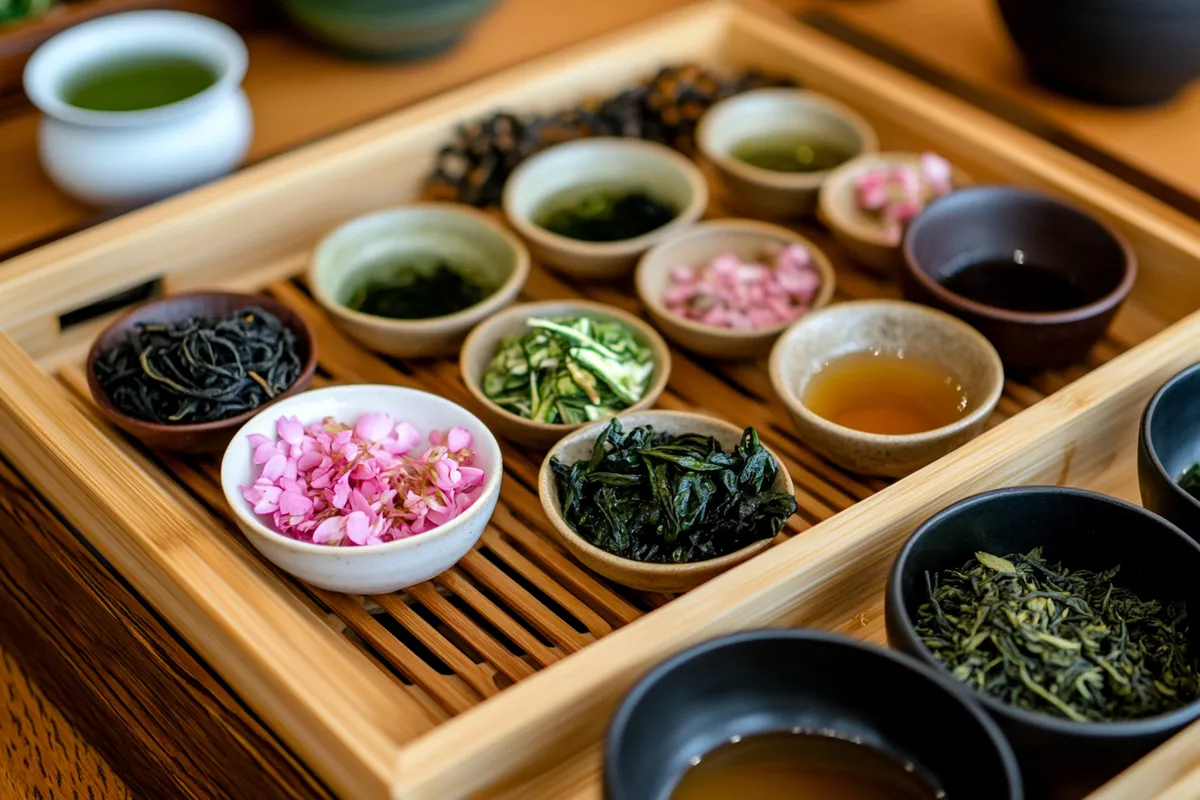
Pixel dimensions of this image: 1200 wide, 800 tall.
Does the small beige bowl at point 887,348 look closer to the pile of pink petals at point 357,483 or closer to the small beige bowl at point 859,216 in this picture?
the small beige bowl at point 859,216

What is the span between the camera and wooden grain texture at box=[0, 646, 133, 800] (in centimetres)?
160

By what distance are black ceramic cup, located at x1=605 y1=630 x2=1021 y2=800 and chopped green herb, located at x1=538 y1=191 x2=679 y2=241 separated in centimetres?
94

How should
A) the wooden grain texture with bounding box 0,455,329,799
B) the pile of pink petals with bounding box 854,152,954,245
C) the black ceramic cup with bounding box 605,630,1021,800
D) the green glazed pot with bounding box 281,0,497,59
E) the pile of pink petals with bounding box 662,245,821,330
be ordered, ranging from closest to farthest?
the black ceramic cup with bounding box 605,630,1021,800, the wooden grain texture with bounding box 0,455,329,799, the pile of pink petals with bounding box 662,245,821,330, the pile of pink petals with bounding box 854,152,954,245, the green glazed pot with bounding box 281,0,497,59

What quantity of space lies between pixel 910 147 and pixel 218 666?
1.45 meters

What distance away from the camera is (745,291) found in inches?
75.2

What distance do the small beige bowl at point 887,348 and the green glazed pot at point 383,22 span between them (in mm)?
950

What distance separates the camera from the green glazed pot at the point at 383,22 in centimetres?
226

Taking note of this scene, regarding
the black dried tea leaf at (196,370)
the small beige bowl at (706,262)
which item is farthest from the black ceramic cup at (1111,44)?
the black dried tea leaf at (196,370)

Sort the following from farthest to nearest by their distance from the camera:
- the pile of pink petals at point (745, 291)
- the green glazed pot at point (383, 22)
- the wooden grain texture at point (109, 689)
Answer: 1. the green glazed pot at point (383, 22)
2. the pile of pink petals at point (745, 291)
3. the wooden grain texture at point (109, 689)

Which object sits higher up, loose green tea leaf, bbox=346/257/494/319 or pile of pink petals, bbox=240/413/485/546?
pile of pink petals, bbox=240/413/485/546

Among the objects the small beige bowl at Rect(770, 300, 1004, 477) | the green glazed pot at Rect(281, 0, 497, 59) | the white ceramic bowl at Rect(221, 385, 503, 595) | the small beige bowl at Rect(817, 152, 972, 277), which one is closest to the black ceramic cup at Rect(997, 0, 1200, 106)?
the small beige bowl at Rect(817, 152, 972, 277)

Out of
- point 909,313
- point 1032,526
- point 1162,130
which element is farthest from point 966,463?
point 1162,130

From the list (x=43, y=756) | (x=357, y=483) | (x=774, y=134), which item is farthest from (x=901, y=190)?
(x=43, y=756)

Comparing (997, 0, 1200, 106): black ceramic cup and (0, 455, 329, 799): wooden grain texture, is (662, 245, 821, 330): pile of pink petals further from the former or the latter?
(0, 455, 329, 799): wooden grain texture
